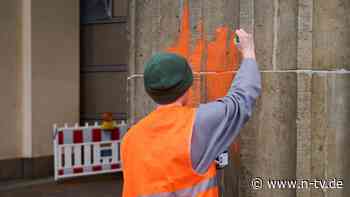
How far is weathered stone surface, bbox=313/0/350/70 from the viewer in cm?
277

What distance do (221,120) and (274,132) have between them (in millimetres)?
790

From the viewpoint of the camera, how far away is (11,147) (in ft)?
27.0

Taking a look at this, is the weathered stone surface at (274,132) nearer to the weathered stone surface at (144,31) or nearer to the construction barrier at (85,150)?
the weathered stone surface at (144,31)

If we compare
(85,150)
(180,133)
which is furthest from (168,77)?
(85,150)

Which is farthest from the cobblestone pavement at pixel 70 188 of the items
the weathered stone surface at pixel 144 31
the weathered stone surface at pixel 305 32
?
the weathered stone surface at pixel 305 32

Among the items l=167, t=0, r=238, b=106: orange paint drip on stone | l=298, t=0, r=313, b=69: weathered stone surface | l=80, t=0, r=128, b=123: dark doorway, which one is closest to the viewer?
l=298, t=0, r=313, b=69: weathered stone surface

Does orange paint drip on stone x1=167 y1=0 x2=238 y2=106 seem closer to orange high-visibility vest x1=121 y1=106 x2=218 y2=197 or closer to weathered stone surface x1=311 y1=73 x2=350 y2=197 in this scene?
weathered stone surface x1=311 y1=73 x2=350 y2=197

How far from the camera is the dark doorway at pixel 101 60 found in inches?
356

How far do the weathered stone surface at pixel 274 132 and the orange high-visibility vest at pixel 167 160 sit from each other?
74cm

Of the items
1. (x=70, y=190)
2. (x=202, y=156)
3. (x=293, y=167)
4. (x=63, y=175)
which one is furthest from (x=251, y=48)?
(x=63, y=175)

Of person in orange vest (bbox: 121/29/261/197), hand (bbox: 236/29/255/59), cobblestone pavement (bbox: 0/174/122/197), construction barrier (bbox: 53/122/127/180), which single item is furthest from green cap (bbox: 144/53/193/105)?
construction barrier (bbox: 53/122/127/180)

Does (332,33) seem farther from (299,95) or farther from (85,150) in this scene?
(85,150)

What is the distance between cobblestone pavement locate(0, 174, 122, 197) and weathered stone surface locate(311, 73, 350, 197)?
4563 mm

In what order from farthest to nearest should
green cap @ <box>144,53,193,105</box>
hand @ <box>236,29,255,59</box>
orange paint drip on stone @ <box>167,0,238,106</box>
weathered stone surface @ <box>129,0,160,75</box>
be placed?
1. weathered stone surface @ <box>129,0,160,75</box>
2. orange paint drip on stone @ <box>167,0,238,106</box>
3. hand @ <box>236,29,255,59</box>
4. green cap @ <box>144,53,193,105</box>
